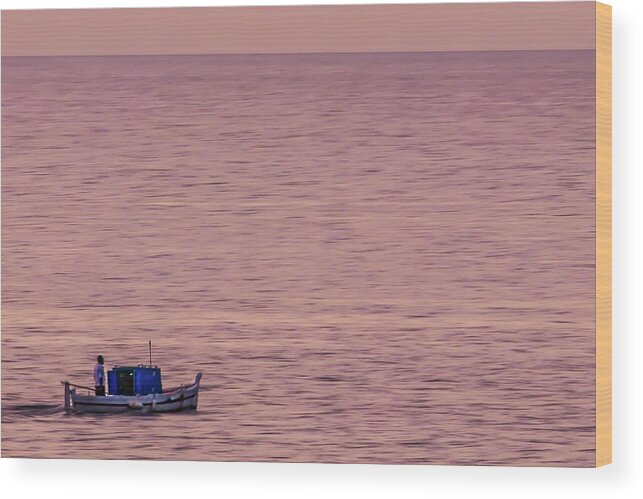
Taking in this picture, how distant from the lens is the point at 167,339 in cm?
944

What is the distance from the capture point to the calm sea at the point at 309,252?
920 cm

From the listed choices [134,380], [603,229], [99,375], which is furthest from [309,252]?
[603,229]

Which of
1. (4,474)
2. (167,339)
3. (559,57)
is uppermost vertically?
(559,57)

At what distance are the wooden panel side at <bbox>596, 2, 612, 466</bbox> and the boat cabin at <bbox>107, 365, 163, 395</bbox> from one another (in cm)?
225

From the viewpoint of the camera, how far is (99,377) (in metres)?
9.49

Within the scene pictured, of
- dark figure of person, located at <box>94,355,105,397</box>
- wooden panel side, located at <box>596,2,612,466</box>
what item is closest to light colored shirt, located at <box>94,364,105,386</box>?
dark figure of person, located at <box>94,355,105,397</box>

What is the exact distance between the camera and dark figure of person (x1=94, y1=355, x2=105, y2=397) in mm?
9477

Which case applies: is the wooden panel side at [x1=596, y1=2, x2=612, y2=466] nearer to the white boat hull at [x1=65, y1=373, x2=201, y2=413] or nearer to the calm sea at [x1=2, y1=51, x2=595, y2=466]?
the calm sea at [x1=2, y1=51, x2=595, y2=466]

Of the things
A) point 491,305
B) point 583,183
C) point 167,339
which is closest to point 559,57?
point 583,183

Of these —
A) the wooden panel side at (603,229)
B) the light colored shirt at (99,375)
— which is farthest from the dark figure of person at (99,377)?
the wooden panel side at (603,229)

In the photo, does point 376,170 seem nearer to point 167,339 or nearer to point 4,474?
point 167,339

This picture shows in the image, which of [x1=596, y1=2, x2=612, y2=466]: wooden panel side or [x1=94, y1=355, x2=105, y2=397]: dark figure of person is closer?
[x1=596, y1=2, x2=612, y2=466]: wooden panel side

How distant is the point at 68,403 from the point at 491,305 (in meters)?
2.24

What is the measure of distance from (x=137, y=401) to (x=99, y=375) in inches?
9.5
